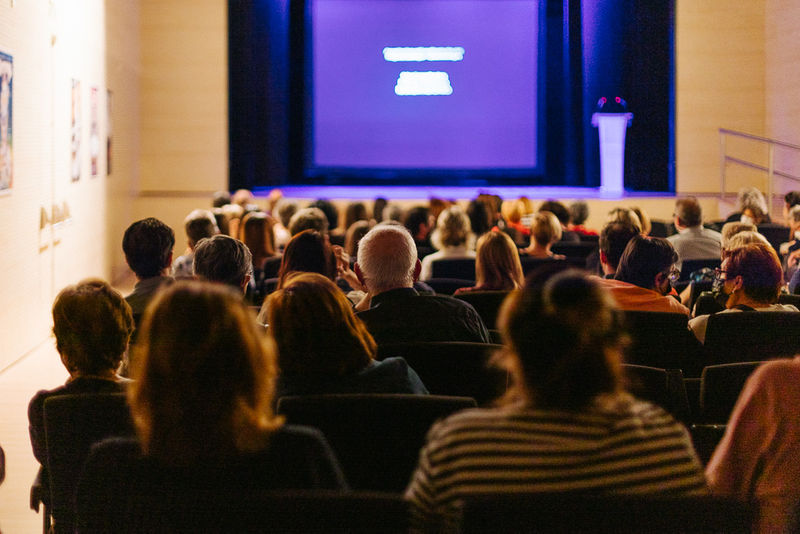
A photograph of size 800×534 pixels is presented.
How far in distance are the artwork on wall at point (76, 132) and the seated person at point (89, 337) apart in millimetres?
6382

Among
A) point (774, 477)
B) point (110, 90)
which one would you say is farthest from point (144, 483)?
point (110, 90)

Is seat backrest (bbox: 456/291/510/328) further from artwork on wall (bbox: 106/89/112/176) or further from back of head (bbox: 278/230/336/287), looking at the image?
artwork on wall (bbox: 106/89/112/176)

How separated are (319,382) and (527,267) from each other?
11.3 ft

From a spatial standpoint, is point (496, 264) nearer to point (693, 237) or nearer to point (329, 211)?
point (693, 237)

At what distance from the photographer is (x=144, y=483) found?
1.53 metres

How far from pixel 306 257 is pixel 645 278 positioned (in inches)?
54.2

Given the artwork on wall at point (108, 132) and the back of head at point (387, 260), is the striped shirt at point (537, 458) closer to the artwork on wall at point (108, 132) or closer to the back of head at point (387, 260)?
the back of head at point (387, 260)

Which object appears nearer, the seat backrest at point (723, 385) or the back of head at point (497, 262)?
the seat backrest at point (723, 385)

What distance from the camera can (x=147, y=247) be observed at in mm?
4105

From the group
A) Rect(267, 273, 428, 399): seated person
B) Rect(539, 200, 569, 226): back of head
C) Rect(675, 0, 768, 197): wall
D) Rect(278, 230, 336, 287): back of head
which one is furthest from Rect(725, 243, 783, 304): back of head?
Rect(675, 0, 768, 197): wall

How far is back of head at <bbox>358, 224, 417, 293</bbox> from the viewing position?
356cm

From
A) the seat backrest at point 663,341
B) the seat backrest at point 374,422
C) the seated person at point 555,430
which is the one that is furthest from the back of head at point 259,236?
the seated person at point 555,430

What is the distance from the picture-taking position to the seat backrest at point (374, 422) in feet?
6.88

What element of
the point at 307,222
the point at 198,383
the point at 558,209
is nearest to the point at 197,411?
the point at 198,383
